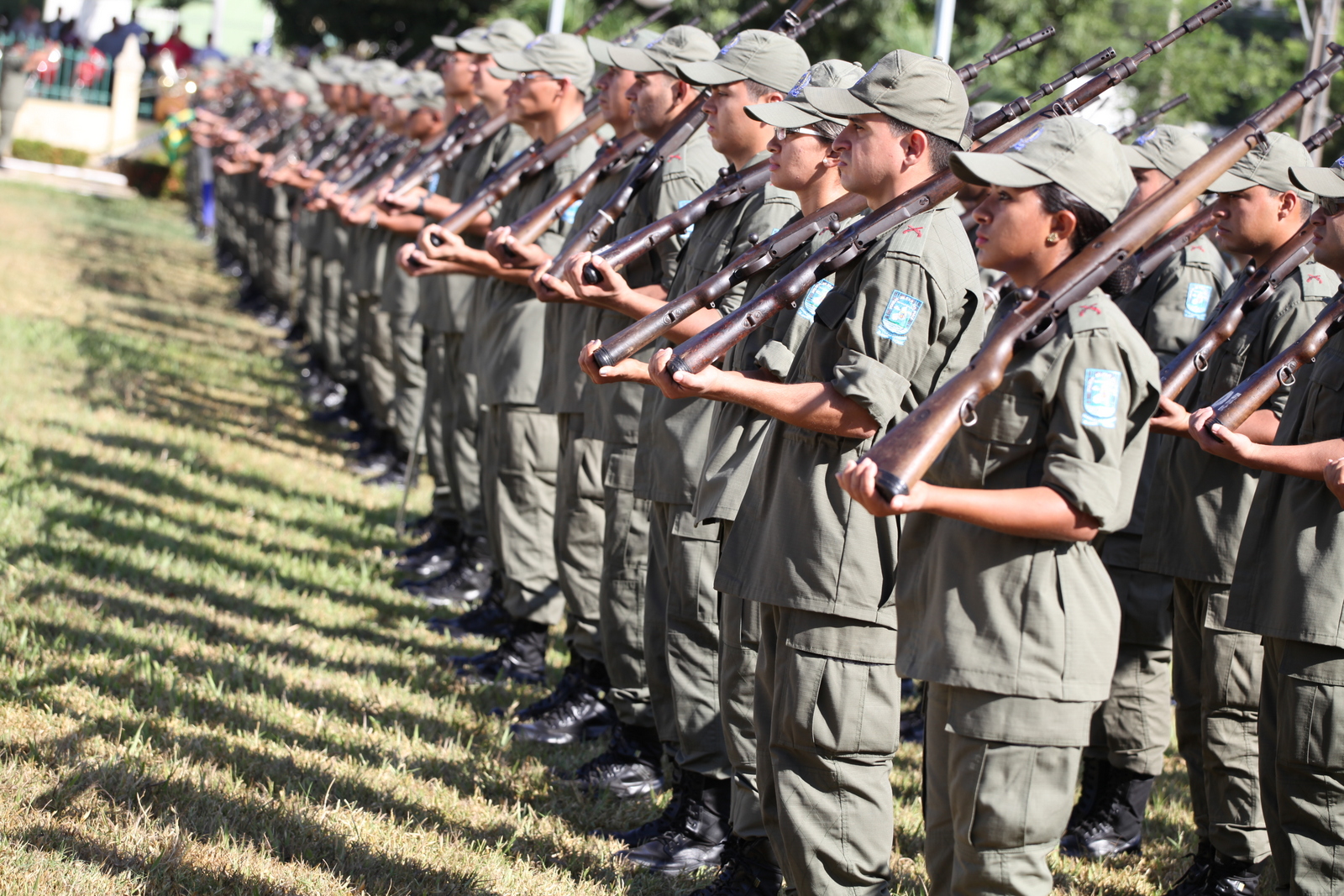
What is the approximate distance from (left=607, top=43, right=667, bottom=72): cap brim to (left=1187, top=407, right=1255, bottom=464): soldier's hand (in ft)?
7.99

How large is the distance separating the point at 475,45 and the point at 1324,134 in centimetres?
438

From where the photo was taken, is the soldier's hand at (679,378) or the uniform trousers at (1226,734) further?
the uniform trousers at (1226,734)

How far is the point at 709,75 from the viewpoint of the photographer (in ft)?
16.0

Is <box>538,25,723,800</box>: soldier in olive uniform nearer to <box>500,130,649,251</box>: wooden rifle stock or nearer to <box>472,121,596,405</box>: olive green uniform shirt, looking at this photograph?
<box>500,130,649,251</box>: wooden rifle stock

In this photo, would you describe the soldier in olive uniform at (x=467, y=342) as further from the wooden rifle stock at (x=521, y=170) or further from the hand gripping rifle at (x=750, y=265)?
the hand gripping rifle at (x=750, y=265)

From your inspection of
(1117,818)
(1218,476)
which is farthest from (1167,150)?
(1117,818)

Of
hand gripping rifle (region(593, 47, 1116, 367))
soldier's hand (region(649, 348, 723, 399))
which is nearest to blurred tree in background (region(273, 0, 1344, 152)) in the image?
hand gripping rifle (region(593, 47, 1116, 367))

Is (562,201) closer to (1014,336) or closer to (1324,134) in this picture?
(1324,134)

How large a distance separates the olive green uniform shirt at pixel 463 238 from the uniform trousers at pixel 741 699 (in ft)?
12.6

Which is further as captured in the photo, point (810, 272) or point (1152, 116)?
point (1152, 116)

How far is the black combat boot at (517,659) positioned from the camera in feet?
22.3

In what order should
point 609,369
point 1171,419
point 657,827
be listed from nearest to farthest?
point 609,369 < point 1171,419 < point 657,827

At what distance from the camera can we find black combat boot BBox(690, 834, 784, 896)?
4.40 metres

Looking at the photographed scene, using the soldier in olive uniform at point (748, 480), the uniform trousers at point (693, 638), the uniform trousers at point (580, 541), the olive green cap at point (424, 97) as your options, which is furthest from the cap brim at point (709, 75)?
the olive green cap at point (424, 97)
